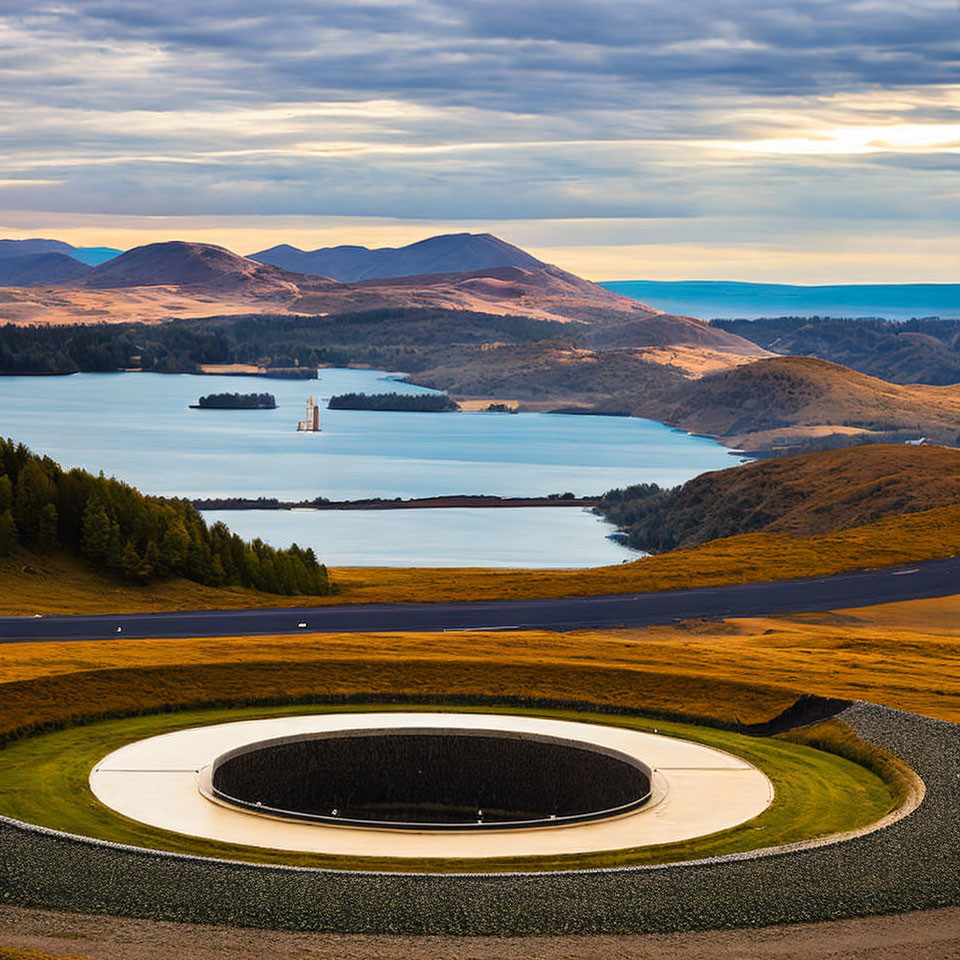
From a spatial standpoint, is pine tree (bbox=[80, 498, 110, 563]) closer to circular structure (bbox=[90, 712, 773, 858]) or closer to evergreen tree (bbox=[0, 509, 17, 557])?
evergreen tree (bbox=[0, 509, 17, 557])

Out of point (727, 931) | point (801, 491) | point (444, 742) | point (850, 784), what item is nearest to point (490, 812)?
point (444, 742)

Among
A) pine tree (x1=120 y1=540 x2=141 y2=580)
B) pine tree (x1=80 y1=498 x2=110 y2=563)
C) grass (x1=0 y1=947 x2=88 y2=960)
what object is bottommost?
grass (x1=0 y1=947 x2=88 y2=960)

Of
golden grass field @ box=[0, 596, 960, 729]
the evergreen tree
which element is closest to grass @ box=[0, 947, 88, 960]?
golden grass field @ box=[0, 596, 960, 729]

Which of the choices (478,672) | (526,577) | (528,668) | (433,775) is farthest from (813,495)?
(433,775)

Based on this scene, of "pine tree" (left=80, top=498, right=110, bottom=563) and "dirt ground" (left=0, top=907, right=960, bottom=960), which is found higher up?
"pine tree" (left=80, top=498, right=110, bottom=563)

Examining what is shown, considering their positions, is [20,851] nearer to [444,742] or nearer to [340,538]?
[444,742]

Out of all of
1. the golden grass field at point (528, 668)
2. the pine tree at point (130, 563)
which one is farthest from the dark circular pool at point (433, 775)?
the pine tree at point (130, 563)
